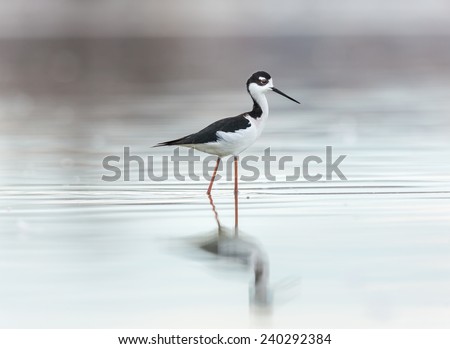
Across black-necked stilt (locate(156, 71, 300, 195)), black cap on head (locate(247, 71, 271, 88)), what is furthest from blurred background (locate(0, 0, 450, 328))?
black cap on head (locate(247, 71, 271, 88))

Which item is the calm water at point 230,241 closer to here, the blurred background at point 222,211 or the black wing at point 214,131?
the blurred background at point 222,211

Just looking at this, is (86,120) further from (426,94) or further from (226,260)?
(226,260)

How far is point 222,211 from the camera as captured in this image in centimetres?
927

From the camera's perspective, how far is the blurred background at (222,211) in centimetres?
630

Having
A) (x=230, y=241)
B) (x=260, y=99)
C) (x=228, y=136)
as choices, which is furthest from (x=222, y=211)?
(x=260, y=99)

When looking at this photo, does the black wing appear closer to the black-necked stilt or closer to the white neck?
the black-necked stilt

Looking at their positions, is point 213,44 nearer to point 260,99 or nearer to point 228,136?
point 260,99

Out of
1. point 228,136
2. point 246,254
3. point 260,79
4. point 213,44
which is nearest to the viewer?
point 246,254

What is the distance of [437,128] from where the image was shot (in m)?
14.8

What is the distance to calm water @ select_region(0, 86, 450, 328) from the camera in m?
6.20

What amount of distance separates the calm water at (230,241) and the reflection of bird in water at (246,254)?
0.04ft

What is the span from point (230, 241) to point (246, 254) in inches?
18.2

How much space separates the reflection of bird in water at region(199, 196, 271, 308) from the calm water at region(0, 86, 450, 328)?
1 cm

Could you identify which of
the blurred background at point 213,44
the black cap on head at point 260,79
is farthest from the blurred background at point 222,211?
the black cap on head at point 260,79
